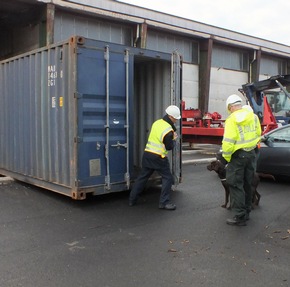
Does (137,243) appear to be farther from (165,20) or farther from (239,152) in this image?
(165,20)

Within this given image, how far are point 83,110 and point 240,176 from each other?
8.65 feet

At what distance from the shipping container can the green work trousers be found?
6.95 feet

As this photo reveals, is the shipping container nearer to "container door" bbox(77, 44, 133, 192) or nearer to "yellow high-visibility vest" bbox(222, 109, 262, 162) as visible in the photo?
"container door" bbox(77, 44, 133, 192)

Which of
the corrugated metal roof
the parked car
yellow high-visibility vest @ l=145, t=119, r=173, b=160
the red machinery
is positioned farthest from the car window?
the corrugated metal roof

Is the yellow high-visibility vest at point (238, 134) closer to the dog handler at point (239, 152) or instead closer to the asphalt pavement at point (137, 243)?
the dog handler at point (239, 152)

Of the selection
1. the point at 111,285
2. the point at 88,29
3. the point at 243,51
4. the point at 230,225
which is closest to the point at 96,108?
Answer: the point at 230,225

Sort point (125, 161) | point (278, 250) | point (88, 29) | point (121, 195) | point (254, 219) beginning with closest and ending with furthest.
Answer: point (278, 250) < point (254, 219) < point (125, 161) < point (121, 195) < point (88, 29)

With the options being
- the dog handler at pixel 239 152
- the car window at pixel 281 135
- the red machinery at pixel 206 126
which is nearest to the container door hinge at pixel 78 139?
the dog handler at pixel 239 152

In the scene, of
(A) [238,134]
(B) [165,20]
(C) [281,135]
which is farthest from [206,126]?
(A) [238,134]

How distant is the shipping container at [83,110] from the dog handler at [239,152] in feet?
6.92

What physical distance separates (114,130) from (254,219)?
271 cm

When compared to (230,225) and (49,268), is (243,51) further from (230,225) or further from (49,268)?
(49,268)

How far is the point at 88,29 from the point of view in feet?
58.2

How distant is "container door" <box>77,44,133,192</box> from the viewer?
632 cm
